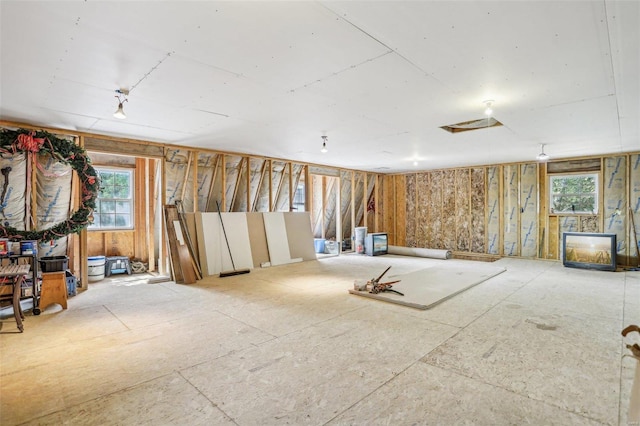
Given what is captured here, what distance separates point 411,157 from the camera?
7.54 m

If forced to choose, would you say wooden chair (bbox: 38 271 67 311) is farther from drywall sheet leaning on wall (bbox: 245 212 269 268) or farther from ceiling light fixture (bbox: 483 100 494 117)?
ceiling light fixture (bbox: 483 100 494 117)

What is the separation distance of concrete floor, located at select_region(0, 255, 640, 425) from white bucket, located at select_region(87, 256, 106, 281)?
60.2 inches

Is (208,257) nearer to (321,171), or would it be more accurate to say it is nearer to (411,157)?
(321,171)

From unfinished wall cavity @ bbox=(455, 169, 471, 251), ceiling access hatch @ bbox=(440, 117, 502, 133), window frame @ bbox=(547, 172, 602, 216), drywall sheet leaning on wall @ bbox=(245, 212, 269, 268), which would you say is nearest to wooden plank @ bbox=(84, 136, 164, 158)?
drywall sheet leaning on wall @ bbox=(245, 212, 269, 268)

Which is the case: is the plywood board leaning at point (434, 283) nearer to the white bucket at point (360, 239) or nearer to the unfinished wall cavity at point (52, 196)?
the white bucket at point (360, 239)

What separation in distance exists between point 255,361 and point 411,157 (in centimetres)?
609

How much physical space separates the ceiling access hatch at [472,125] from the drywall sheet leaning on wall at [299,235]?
4.11 metres

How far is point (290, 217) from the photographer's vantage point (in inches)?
313

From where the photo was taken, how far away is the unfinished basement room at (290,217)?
2119 millimetres

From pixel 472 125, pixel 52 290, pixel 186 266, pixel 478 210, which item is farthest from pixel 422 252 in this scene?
pixel 52 290

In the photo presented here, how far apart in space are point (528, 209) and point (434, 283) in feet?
14.8

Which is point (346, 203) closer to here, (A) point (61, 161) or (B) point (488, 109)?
(B) point (488, 109)

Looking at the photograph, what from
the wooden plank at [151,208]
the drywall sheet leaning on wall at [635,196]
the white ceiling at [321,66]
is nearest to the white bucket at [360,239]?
the white ceiling at [321,66]

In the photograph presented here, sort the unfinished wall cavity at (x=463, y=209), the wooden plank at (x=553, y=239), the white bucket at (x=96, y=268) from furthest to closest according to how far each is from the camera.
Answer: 1. the unfinished wall cavity at (x=463, y=209)
2. the wooden plank at (x=553, y=239)
3. the white bucket at (x=96, y=268)
